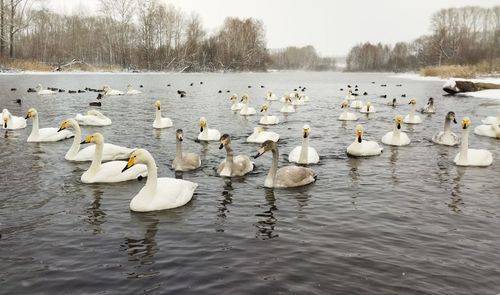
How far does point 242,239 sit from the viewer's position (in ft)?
26.8

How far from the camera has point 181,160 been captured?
1290 cm

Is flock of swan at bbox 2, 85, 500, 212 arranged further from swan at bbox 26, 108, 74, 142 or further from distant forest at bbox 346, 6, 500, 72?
distant forest at bbox 346, 6, 500, 72

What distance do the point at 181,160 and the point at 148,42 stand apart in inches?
3835

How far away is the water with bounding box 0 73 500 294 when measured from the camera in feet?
21.6

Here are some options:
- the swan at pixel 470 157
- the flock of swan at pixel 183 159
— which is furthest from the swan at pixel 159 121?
the swan at pixel 470 157

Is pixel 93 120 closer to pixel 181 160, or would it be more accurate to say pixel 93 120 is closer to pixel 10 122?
pixel 10 122

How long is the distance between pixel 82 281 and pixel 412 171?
10143 mm

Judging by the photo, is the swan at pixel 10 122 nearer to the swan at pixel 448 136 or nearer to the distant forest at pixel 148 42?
the swan at pixel 448 136

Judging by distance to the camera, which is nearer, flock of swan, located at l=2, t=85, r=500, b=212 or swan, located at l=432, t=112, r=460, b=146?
flock of swan, located at l=2, t=85, r=500, b=212

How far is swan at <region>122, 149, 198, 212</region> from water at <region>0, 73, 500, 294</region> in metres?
0.21

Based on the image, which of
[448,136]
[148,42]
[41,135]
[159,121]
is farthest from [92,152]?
[148,42]

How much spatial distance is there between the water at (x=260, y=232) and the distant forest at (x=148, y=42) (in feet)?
278

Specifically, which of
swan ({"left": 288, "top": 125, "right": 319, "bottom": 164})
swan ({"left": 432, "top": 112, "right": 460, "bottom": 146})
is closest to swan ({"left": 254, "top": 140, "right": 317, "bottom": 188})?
swan ({"left": 288, "top": 125, "right": 319, "bottom": 164})

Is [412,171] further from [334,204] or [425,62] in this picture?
[425,62]
